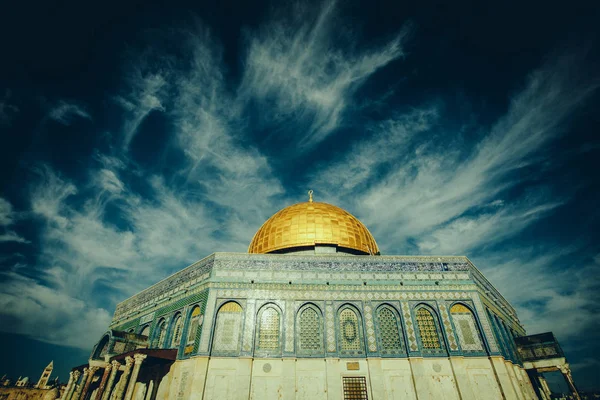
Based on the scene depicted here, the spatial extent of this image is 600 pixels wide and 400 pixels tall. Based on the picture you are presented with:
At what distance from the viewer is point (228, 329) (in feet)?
45.3

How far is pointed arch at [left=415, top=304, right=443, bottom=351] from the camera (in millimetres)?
13979

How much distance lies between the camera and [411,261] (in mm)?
16125

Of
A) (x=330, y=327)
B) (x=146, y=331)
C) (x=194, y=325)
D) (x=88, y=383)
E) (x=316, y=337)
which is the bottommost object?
(x=88, y=383)

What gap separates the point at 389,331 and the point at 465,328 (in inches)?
136

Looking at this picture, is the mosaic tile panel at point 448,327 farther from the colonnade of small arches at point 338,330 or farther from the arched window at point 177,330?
the arched window at point 177,330

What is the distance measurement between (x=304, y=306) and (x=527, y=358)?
1219cm

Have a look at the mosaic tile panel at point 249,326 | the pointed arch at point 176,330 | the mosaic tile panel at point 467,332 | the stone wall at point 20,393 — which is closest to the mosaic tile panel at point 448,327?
the mosaic tile panel at point 467,332

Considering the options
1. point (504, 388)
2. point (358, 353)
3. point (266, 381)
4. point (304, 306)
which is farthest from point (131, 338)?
point (504, 388)

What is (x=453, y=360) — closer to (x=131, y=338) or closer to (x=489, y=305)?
(x=489, y=305)

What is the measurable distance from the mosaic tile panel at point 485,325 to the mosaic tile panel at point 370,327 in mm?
4879

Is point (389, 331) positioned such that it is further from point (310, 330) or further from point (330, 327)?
point (310, 330)

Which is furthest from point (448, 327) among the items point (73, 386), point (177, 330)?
point (73, 386)

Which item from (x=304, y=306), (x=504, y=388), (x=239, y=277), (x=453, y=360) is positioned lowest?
(x=504, y=388)

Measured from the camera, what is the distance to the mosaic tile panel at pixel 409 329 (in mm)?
13844
